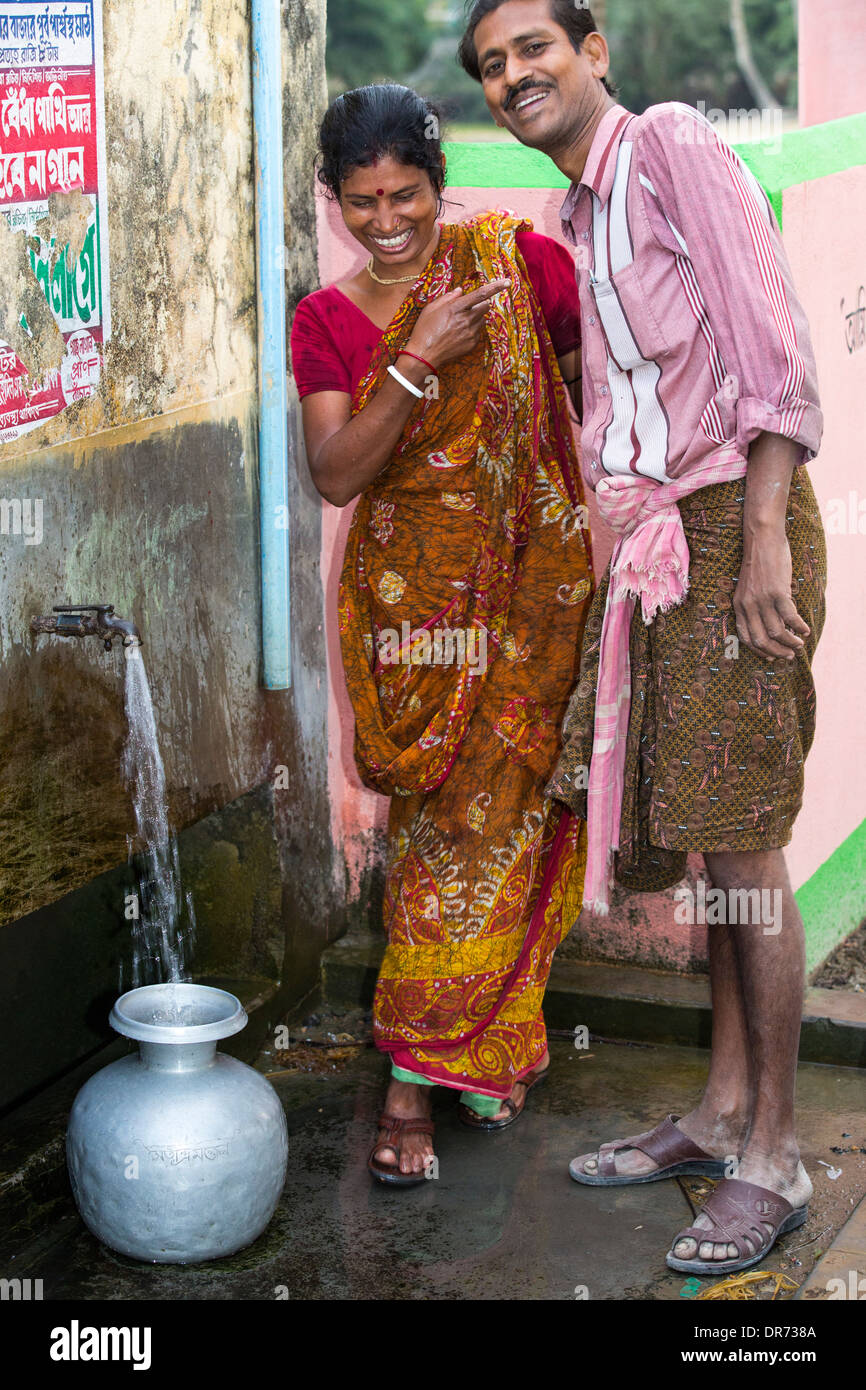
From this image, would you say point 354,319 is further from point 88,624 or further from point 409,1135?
point 409,1135

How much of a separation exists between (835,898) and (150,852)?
6.53 ft

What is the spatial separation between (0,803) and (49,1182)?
0.87 metres

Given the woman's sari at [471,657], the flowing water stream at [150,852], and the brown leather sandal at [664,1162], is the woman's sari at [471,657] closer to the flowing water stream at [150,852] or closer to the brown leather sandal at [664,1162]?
the brown leather sandal at [664,1162]

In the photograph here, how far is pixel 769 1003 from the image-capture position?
3076 mm

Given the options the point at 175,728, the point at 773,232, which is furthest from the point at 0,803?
the point at 773,232

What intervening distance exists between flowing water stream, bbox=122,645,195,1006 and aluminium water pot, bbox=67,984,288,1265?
160 millimetres

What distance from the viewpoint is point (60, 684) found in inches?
127

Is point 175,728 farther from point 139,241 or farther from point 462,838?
point 139,241

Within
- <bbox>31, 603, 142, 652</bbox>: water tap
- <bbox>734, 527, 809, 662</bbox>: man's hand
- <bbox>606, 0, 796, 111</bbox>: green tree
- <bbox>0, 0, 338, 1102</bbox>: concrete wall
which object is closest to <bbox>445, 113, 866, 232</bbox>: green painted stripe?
<bbox>0, 0, 338, 1102</bbox>: concrete wall

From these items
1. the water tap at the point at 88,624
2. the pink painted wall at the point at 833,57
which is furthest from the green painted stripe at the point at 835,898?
the pink painted wall at the point at 833,57

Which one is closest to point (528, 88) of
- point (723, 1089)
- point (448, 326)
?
point (448, 326)

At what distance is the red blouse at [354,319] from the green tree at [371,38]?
125 feet
